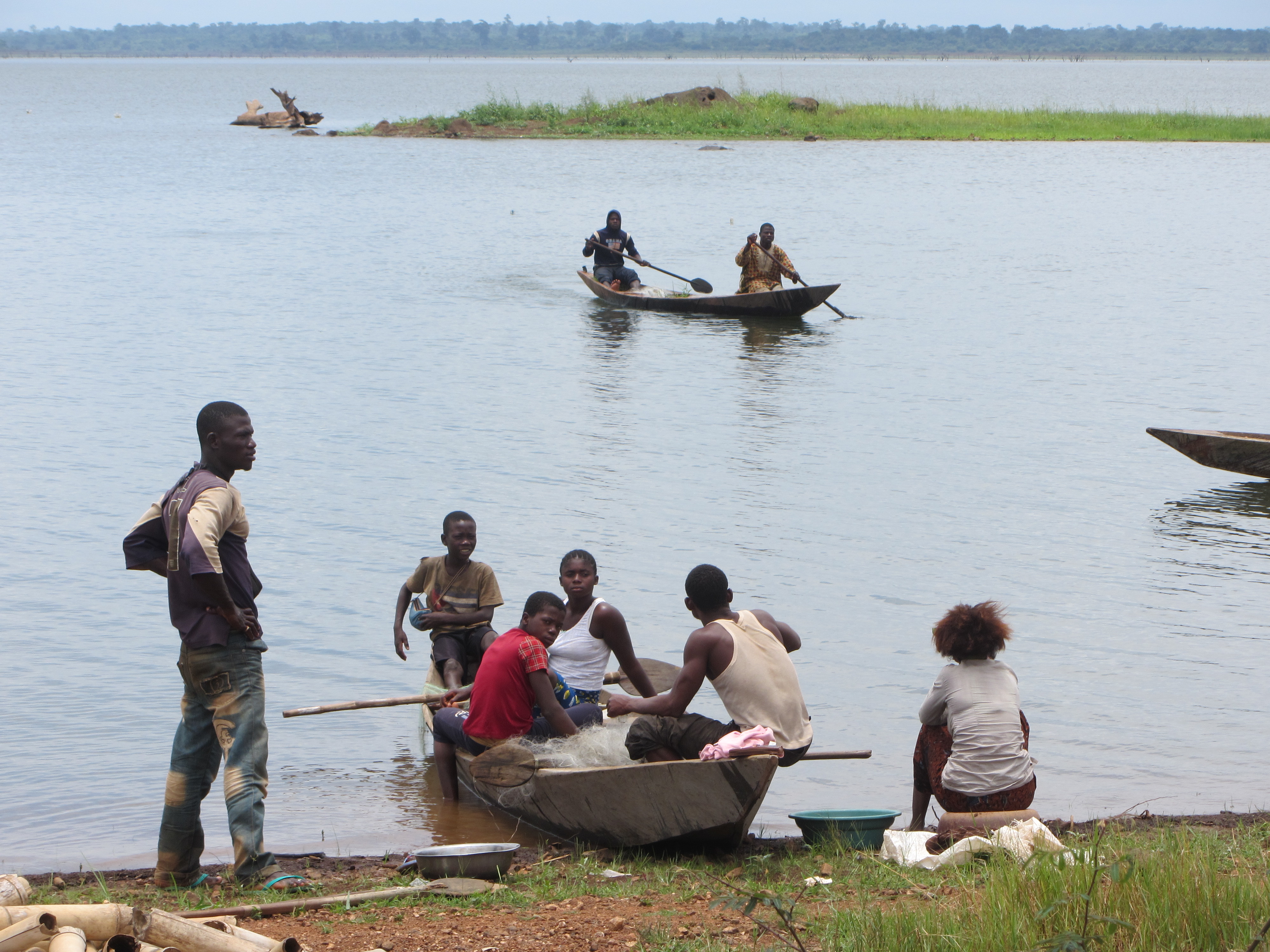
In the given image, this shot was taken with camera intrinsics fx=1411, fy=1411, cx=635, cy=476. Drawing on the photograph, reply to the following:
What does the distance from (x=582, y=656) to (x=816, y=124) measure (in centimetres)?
5039

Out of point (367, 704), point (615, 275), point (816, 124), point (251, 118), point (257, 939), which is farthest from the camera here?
point (251, 118)

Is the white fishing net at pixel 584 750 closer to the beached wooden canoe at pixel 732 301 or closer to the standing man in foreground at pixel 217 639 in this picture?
the standing man in foreground at pixel 217 639

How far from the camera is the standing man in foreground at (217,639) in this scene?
16.3 feet

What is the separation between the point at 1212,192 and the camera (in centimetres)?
3903

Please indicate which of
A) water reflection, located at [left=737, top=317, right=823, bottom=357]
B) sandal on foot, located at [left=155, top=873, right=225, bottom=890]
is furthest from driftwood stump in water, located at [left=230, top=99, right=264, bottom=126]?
sandal on foot, located at [left=155, top=873, right=225, bottom=890]

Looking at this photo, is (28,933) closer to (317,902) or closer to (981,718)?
(317,902)

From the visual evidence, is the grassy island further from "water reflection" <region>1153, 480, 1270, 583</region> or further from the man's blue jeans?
the man's blue jeans

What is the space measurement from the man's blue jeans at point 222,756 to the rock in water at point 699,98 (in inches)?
2073

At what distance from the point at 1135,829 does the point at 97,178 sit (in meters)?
42.4

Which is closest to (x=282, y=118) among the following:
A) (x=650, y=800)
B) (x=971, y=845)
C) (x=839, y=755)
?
(x=839, y=755)

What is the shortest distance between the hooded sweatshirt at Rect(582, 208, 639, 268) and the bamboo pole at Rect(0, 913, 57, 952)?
1766 centimetres

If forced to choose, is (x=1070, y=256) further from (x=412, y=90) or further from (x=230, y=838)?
(x=412, y=90)

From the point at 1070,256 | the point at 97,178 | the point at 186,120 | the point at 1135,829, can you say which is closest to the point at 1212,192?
the point at 1070,256

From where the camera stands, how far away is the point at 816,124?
2133 inches
